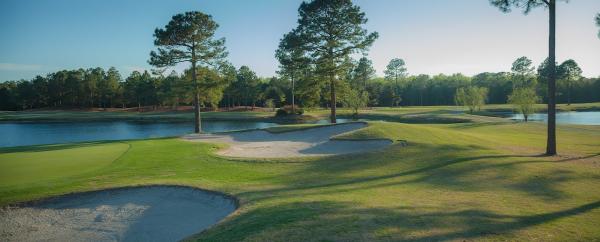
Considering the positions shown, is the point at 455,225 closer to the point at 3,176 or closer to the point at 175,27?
the point at 3,176

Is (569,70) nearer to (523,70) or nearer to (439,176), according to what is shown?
(523,70)

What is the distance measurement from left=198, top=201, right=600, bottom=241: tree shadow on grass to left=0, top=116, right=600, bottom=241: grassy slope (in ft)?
0.07

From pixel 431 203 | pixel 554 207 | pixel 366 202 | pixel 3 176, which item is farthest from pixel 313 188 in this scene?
pixel 3 176

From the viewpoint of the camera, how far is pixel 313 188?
12555 mm

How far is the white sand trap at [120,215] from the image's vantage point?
10.4 meters

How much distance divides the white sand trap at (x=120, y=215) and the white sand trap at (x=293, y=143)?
7.66 metres

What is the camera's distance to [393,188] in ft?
39.4

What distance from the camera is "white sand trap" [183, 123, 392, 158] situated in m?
20.6

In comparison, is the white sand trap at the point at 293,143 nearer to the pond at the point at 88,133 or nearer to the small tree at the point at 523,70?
the pond at the point at 88,133

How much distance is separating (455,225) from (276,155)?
13.4 meters

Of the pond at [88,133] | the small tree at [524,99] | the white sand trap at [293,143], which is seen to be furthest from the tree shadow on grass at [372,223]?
the small tree at [524,99]

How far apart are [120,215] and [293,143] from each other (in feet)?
44.1

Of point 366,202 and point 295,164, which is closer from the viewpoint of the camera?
point 366,202

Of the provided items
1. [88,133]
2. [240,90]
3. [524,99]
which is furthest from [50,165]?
[240,90]
